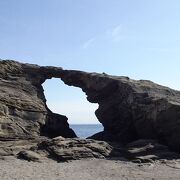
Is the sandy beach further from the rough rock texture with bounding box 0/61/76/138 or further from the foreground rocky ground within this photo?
the rough rock texture with bounding box 0/61/76/138

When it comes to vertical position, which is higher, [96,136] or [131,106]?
[131,106]

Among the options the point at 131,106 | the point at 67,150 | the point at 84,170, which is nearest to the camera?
the point at 84,170

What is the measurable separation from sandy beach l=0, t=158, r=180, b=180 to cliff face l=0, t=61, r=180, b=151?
767 centimetres

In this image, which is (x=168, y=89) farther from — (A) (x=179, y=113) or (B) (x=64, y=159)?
(B) (x=64, y=159)

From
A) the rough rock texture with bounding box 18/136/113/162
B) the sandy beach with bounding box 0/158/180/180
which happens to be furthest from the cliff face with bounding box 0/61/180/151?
the sandy beach with bounding box 0/158/180/180

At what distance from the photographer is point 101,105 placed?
49219mm

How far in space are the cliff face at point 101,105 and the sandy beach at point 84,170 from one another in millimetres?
7667

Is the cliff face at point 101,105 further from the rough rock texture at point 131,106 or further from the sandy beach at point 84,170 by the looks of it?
the sandy beach at point 84,170

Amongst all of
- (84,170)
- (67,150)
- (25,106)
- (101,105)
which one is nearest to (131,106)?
(101,105)

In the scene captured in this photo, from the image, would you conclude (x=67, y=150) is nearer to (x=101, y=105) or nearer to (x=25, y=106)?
(x=25, y=106)

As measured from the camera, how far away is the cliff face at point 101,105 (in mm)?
39469

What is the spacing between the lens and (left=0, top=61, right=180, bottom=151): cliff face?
39469 millimetres

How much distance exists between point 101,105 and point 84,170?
65.7ft

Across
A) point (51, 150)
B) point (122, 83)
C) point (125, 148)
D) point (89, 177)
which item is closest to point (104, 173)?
point (89, 177)
